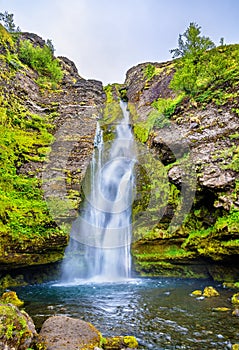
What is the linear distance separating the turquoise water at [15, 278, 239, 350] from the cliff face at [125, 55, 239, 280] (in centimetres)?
106

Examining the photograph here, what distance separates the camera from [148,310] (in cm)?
769

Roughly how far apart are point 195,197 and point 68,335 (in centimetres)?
874

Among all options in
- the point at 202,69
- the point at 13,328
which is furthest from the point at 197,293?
the point at 202,69

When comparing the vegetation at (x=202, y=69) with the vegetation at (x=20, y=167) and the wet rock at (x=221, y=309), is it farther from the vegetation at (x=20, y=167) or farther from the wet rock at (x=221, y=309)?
the wet rock at (x=221, y=309)

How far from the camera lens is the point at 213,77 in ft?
56.5

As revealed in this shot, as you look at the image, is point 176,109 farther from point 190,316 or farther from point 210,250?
point 190,316

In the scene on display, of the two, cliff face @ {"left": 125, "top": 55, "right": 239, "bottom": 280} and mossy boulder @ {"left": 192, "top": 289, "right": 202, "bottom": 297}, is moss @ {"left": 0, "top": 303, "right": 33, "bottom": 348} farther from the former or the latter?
cliff face @ {"left": 125, "top": 55, "right": 239, "bottom": 280}

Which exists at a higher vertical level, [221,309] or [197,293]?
[221,309]

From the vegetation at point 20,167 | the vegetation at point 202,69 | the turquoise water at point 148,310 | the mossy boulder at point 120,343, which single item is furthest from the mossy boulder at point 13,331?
the vegetation at point 202,69

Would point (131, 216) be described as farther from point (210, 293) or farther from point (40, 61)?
point (40, 61)

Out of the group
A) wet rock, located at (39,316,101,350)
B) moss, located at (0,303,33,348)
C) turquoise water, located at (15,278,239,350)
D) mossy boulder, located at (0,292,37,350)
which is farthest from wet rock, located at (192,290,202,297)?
moss, located at (0,303,33,348)

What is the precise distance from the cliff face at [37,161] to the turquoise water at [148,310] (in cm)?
201

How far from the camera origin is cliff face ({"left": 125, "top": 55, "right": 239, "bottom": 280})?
1074 centimetres

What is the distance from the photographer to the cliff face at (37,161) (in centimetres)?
1123
